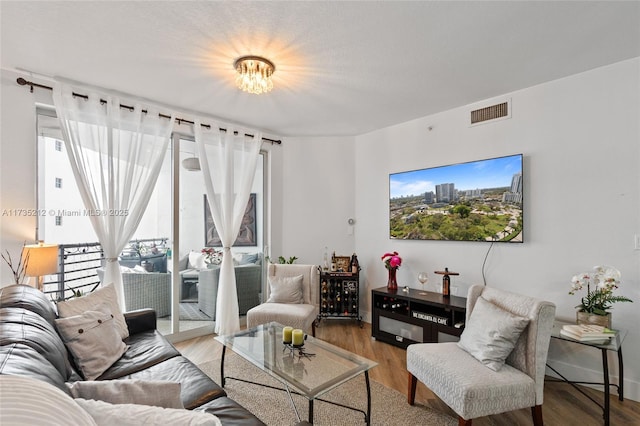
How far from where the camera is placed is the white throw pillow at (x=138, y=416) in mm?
876

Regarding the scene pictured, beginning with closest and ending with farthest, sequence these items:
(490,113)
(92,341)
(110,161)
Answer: (92,341)
(110,161)
(490,113)

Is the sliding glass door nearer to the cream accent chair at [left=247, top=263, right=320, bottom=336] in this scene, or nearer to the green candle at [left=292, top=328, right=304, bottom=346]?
the cream accent chair at [left=247, top=263, right=320, bottom=336]

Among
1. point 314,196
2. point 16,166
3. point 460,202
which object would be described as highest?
point 16,166

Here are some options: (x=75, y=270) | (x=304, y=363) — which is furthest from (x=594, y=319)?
(x=75, y=270)

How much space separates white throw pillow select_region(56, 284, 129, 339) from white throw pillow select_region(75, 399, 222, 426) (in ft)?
5.19

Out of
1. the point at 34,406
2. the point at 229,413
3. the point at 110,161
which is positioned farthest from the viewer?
the point at 110,161

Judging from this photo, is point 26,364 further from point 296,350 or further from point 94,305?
point 296,350

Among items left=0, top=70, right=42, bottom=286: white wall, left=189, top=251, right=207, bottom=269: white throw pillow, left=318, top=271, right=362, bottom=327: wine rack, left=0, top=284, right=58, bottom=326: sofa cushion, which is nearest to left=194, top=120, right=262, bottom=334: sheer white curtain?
left=189, top=251, right=207, bottom=269: white throw pillow

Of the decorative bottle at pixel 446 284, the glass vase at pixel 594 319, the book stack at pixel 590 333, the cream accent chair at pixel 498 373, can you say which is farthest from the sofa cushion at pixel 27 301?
the glass vase at pixel 594 319

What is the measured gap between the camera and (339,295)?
415cm

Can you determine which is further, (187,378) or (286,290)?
(286,290)

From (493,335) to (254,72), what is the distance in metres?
2.53

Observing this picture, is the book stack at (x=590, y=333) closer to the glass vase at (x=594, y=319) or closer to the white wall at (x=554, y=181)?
the glass vase at (x=594, y=319)

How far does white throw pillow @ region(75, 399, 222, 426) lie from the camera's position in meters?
0.88
